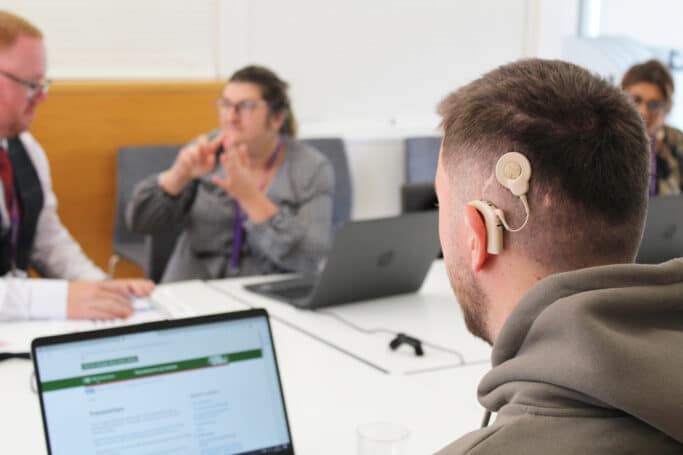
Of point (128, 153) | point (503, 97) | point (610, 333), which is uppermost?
point (503, 97)

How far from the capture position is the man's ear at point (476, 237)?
39.5 inches

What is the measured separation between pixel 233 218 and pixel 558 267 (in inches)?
82.9

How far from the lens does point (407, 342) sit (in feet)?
6.57

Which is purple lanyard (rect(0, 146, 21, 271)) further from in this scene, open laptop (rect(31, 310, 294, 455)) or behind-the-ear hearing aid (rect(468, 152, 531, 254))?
behind-the-ear hearing aid (rect(468, 152, 531, 254))

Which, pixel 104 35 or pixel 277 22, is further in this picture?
pixel 277 22

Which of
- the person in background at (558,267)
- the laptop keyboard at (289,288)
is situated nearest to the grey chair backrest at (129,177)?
the laptop keyboard at (289,288)

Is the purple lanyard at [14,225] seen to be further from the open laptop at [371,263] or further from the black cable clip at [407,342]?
the black cable clip at [407,342]

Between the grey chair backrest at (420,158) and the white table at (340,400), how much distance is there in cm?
277

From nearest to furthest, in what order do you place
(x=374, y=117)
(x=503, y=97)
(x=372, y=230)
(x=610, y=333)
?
(x=610, y=333) < (x=503, y=97) < (x=372, y=230) < (x=374, y=117)

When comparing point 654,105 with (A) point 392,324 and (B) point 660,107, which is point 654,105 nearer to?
(B) point 660,107

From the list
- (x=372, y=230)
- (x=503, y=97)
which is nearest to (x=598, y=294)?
(x=503, y=97)

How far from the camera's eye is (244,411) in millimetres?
1361

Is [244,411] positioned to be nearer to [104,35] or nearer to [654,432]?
[654,432]

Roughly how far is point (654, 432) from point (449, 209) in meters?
0.36
